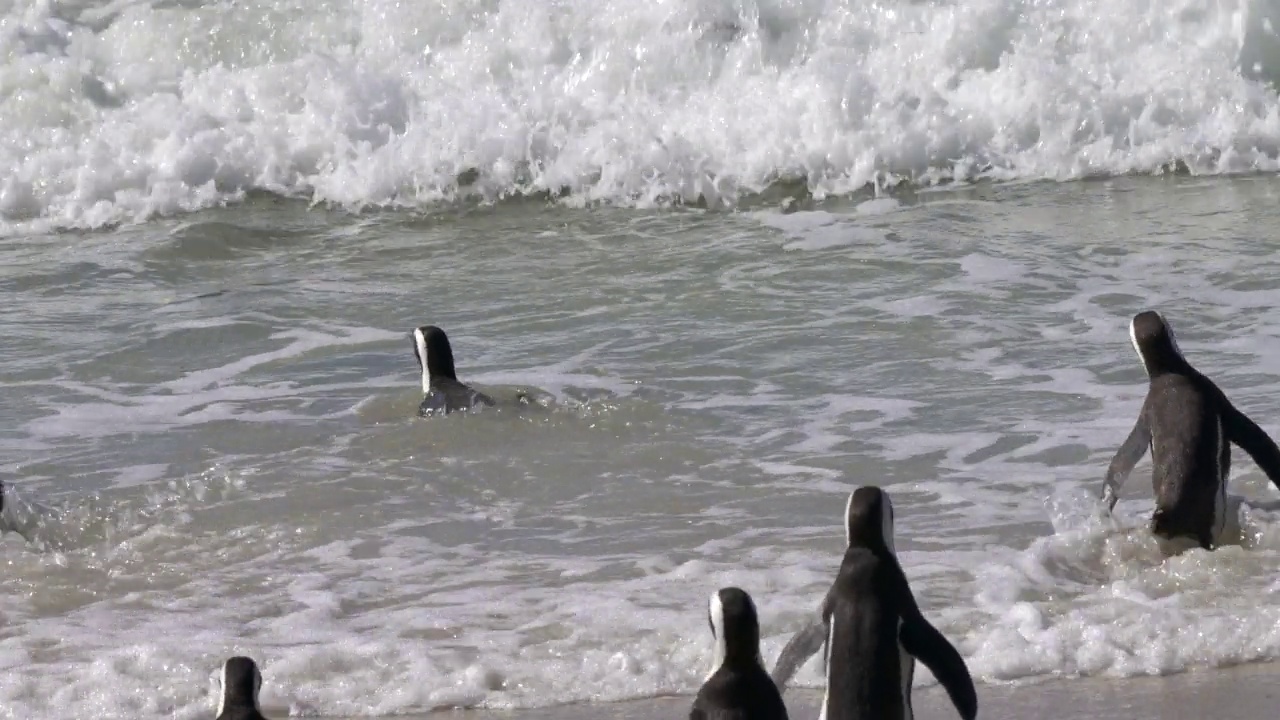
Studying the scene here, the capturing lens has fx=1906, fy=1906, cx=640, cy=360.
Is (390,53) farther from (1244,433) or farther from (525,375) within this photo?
(1244,433)

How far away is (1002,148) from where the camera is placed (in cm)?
1148

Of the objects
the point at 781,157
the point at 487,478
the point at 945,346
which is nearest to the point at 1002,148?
the point at 781,157

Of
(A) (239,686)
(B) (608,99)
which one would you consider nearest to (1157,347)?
(A) (239,686)

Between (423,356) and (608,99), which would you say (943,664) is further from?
(608,99)

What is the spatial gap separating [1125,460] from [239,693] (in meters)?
2.72

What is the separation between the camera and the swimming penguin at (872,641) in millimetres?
3562

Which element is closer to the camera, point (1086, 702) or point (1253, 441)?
point (1086, 702)

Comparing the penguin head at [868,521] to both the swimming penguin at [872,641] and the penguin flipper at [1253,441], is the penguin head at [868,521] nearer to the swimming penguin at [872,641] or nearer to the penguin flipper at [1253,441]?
the swimming penguin at [872,641]

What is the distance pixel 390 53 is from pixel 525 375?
6310 millimetres

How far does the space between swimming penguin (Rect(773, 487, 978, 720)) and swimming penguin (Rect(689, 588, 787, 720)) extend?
230mm

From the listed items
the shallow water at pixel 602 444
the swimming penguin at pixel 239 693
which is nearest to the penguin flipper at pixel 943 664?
the shallow water at pixel 602 444

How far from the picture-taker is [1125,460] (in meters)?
5.20

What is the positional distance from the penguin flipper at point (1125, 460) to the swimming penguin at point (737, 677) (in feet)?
6.63

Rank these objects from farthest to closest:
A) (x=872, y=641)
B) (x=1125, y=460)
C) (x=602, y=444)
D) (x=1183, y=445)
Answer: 1. (x=602, y=444)
2. (x=1125, y=460)
3. (x=1183, y=445)
4. (x=872, y=641)
